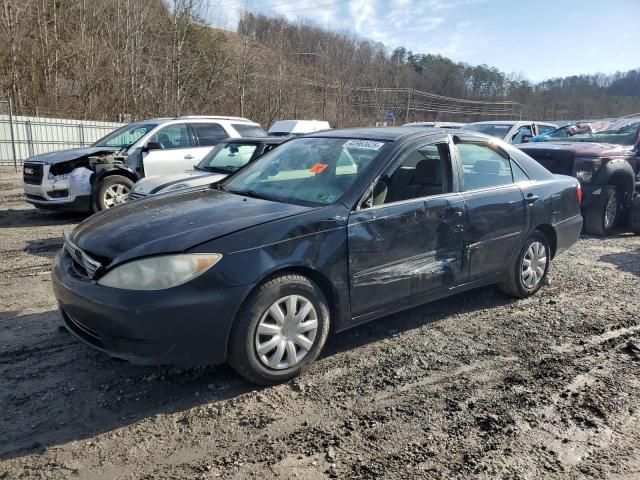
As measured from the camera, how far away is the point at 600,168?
8289mm

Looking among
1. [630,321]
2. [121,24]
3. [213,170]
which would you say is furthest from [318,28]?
[630,321]

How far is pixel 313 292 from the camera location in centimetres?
338

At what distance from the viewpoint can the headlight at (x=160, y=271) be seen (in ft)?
9.68

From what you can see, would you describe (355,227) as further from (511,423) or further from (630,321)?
(630,321)

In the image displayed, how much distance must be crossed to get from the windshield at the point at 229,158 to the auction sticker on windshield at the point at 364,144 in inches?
162

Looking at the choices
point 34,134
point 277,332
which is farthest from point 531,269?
point 34,134

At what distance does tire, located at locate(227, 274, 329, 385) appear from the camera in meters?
3.13

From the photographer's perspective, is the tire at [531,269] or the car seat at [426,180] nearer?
the car seat at [426,180]

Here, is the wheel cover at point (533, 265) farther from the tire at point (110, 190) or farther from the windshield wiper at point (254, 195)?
the tire at point (110, 190)

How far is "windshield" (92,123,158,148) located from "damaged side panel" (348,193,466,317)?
22.5 feet

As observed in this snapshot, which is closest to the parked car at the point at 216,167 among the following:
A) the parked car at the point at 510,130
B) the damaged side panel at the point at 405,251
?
the damaged side panel at the point at 405,251

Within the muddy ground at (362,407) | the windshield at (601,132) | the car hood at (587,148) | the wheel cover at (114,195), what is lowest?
the muddy ground at (362,407)

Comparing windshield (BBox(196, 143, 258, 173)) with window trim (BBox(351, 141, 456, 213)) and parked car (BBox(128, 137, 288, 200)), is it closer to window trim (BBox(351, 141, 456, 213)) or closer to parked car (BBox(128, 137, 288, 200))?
parked car (BBox(128, 137, 288, 200))

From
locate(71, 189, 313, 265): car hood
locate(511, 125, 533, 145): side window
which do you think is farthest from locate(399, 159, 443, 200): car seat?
locate(511, 125, 533, 145): side window
